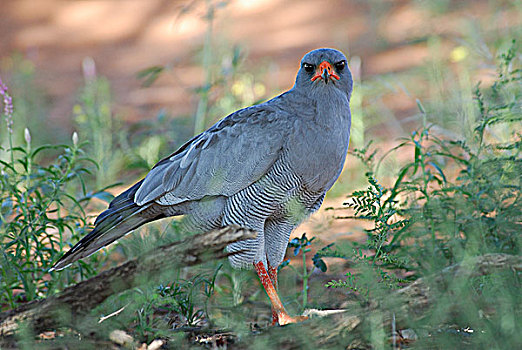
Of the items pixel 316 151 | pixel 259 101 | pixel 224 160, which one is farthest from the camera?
pixel 259 101

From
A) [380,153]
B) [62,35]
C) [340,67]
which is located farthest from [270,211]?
[62,35]

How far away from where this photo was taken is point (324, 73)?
352 centimetres

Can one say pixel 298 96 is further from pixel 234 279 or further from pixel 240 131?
pixel 234 279

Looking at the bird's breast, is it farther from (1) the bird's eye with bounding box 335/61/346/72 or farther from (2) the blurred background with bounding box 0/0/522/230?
(2) the blurred background with bounding box 0/0/522/230

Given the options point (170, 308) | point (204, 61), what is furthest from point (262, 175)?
point (204, 61)

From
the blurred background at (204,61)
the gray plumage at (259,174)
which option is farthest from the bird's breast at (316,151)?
the blurred background at (204,61)

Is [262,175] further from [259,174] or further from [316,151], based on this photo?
[316,151]

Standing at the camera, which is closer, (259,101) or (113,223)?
(113,223)

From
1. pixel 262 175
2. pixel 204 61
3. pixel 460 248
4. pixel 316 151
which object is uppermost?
pixel 204 61

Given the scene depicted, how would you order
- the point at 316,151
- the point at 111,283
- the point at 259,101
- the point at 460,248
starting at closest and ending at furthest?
the point at 111,283 < the point at 460,248 < the point at 316,151 < the point at 259,101

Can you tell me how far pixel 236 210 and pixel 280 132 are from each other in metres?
0.50

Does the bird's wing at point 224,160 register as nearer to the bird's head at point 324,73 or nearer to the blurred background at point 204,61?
the bird's head at point 324,73

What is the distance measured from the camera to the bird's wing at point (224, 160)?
3535 mm

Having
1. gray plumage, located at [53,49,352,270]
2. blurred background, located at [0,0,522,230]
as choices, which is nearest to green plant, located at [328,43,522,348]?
blurred background, located at [0,0,522,230]
